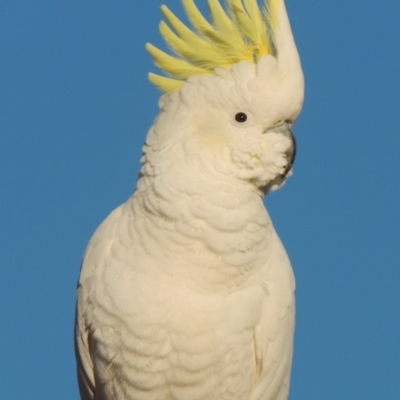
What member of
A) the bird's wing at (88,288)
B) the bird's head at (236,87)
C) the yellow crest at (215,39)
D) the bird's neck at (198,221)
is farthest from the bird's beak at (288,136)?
the bird's wing at (88,288)

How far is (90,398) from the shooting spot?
3633 mm

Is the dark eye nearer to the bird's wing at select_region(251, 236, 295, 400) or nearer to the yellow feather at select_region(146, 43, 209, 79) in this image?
the yellow feather at select_region(146, 43, 209, 79)

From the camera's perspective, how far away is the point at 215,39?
342 centimetres

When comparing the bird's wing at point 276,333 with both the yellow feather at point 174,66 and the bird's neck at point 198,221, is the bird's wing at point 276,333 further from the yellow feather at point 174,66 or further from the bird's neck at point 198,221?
the yellow feather at point 174,66

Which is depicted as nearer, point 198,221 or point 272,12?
point 198,221

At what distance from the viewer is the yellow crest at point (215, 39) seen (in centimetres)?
340

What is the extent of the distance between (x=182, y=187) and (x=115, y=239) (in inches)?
13.7

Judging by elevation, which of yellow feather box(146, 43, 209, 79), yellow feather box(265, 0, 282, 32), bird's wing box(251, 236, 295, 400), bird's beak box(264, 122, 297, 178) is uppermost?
yellow feather box(265, 0, 282, 32)

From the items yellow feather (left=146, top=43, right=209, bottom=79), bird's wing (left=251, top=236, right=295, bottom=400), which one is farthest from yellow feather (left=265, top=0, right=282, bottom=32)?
bird's wing (left=251, top=236, right=295, bottom=400)

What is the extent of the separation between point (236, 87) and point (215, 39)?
0.21m

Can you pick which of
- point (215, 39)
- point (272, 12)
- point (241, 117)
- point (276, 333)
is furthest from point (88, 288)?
point (272, 12)

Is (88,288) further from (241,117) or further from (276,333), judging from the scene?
(241,117)

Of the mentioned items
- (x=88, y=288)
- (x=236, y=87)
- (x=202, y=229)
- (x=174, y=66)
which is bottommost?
(x=88, y=288)

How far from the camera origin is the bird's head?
3291mm
